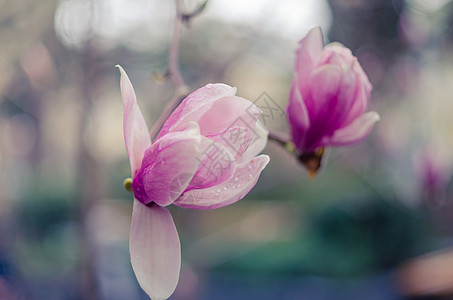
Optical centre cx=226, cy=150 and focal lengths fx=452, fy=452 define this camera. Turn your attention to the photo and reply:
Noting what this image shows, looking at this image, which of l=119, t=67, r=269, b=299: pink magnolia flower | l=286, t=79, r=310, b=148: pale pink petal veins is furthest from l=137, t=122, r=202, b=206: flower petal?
l=286, t=79, r=310, b=148: pale pink petal veins

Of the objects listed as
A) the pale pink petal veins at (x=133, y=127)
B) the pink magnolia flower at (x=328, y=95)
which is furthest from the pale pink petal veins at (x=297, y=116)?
the pale pink petal veins at (x=133, y=127)

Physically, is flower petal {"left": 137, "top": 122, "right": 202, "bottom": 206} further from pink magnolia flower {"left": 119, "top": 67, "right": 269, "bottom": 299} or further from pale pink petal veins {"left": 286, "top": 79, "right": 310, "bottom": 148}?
pale pink petal veins {"left": 286, "top": 79, "right": 310, "bottom": 148}

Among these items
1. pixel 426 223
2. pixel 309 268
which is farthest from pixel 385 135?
pixel 309 268

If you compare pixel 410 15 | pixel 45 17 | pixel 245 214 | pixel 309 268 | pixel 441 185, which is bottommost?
pixel 245 214

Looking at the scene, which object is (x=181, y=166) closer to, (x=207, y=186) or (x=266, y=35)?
(x=207, y=186)

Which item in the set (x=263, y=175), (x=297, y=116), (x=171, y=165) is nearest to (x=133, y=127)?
(x=171, y=165)

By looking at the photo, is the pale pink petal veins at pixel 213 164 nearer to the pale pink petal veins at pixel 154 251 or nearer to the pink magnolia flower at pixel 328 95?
the pale pink petal veins at pixel 154 251
